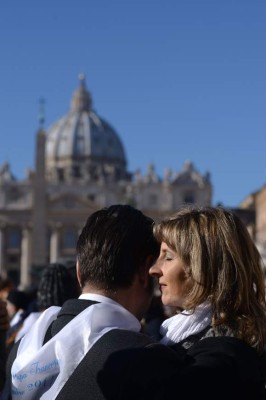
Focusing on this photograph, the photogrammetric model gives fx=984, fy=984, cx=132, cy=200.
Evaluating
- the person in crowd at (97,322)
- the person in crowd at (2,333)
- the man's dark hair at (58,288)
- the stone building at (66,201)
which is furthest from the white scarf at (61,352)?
the stone building at (66,201)

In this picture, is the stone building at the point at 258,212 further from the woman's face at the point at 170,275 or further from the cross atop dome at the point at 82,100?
the woman's face at the point at 170,275

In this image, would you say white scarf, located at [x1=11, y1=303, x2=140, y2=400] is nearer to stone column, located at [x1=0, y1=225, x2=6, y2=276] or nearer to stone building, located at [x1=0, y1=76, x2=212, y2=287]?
stone building, located at [x1=0, y1=76, x2=212, y2=287]

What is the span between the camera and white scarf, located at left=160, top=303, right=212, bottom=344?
8.40 feet

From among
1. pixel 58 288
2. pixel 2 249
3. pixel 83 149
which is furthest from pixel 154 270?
pixel 83 149

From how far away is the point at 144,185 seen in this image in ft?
274

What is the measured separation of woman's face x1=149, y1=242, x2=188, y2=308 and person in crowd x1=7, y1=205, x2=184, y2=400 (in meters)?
0.06

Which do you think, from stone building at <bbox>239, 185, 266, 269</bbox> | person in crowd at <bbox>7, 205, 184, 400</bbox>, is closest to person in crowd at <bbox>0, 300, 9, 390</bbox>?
person in crowd at <bbox>7, 205, 184, 400</bbox>

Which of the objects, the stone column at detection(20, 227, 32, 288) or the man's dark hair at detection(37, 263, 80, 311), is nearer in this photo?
the man's dark hair at detection(37, 263, 80, 311)

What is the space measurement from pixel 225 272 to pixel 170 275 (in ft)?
0.56

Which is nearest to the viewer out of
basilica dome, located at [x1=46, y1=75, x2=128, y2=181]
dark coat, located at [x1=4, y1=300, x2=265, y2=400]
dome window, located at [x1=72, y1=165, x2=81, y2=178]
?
dark coat, located at [x1=4, y1=300, x2=265, y2=400]

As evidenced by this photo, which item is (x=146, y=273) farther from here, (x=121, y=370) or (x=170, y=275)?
(x=121, y=370)

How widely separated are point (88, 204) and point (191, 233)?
77575 mm

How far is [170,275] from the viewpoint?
262 centimetres

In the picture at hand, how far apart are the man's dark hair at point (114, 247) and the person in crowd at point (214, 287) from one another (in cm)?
5
